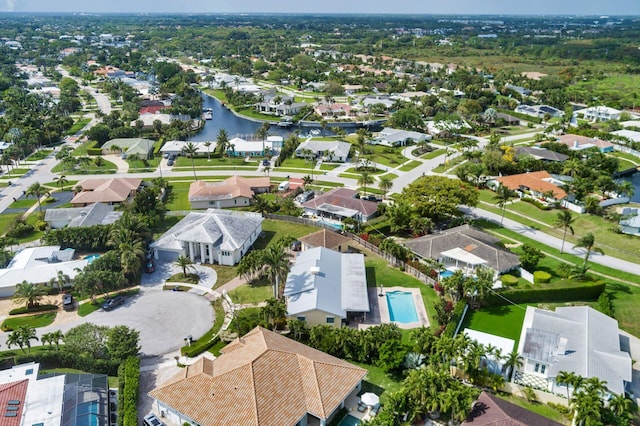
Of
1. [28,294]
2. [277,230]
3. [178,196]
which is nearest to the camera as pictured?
[28,294]

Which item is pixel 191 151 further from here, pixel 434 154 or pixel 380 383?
pixel 380 383

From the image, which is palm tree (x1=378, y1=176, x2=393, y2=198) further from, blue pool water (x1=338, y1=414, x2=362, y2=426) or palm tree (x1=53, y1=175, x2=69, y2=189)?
palm tree (x1=53, y1=175, x2=69, y2=189)

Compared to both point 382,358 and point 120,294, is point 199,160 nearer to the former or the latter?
point 120,294

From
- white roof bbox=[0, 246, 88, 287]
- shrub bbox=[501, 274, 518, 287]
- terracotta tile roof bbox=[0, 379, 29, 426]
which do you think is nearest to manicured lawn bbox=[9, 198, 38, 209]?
white roof bbox=[0, 246, 88, 287]

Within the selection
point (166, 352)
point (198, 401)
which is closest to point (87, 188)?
point (166, 352)

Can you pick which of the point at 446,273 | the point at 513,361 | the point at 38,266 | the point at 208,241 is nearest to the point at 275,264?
the point at 208,241

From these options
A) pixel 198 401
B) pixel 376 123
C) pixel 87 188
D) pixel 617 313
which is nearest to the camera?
pixel 198 401
